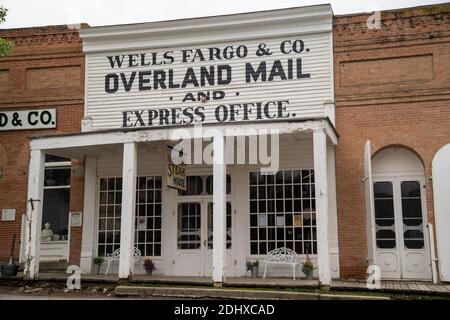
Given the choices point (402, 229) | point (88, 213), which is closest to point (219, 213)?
point (402, 229)

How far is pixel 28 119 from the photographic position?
54.8 ft

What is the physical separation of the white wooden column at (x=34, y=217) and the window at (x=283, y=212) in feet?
Result: 17.7

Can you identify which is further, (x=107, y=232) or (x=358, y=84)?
(x=107, y=232)

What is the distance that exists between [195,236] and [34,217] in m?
4.16

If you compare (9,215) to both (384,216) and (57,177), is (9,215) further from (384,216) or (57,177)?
(384,216)

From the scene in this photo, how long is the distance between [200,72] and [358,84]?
4305mm

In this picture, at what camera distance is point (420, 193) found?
14273mm

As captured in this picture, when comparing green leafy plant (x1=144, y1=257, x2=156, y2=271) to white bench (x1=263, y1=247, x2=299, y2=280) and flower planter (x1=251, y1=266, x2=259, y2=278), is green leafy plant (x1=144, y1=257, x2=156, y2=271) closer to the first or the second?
flower planter (x1=251, y1=266, x2=259, y2=278)

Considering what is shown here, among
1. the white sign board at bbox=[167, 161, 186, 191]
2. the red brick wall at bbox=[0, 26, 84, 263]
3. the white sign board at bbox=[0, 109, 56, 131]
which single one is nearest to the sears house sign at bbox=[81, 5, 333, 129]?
the red brick wall at bbox=[0, 26, 84, 263]

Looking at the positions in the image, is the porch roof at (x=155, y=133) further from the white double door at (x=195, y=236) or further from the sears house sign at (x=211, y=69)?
the white double door at (x=195, y=236)

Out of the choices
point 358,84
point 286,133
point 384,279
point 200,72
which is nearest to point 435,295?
point 384,279

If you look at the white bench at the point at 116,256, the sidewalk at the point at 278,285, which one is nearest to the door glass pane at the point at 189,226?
the white bench at the point at 116,256

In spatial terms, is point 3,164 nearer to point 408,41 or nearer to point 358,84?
point 358,84

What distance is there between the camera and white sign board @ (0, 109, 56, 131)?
54.4ft
